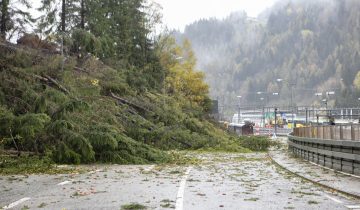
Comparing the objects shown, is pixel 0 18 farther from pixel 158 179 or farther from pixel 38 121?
pixel 158 179

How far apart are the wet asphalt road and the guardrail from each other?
5.60ft

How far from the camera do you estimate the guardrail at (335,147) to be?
14.7m

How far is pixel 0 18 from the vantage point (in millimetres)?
31922

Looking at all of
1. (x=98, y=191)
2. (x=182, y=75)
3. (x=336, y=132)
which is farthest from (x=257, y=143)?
(x=182, y=75)

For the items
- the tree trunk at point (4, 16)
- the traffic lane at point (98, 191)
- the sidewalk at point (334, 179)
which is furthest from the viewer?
the tree trunk at point (4, 16)

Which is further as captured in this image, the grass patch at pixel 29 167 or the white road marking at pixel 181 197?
the grass patch at pixel 29 167

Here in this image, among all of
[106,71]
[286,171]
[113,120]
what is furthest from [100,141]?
[106,71]

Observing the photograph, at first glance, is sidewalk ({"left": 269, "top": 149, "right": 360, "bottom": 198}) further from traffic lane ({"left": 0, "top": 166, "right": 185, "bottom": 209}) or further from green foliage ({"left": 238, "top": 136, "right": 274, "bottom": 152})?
green foliage ({"left": 238, "top": 136, "right": 274, "bottom": 152})

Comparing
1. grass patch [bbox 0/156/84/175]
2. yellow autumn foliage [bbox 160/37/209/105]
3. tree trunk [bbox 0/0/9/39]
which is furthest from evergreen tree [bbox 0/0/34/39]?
yellow autumn foliage [bbox 160/37/209/105]

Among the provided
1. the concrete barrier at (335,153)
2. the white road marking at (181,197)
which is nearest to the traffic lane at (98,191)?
the white road marking at (181,197)

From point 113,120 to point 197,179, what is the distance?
40.1 ft

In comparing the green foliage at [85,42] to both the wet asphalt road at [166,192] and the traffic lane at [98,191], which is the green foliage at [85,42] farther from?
the wet asphalt road at [166,192]

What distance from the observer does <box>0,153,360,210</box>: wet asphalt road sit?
32.1 ft

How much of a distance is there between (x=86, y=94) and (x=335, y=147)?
15.3m
